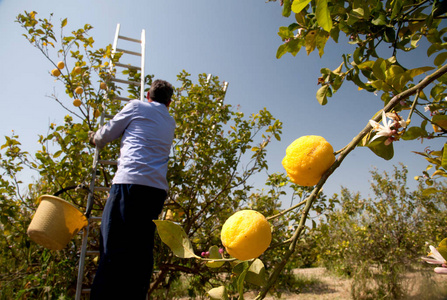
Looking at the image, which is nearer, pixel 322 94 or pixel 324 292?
pixel 322 94

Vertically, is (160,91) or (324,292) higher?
(160,91)

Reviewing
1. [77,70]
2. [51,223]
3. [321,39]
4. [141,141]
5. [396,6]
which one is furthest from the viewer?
[77,70]

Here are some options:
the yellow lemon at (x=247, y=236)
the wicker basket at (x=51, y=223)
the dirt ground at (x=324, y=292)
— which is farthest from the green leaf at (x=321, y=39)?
the dirt ground at (x=324, y=292)

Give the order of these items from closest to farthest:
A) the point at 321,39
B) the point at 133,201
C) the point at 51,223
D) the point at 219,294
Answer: the point at 219,294 < the point at 321,39 < the point at 51,223 < the point at 133,201

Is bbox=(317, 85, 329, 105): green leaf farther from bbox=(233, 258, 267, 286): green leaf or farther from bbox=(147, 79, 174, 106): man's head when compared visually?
bbox=(147, 79, 174, 106): man's head

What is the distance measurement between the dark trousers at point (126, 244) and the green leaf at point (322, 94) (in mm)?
1377

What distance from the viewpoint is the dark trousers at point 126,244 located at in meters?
1.60

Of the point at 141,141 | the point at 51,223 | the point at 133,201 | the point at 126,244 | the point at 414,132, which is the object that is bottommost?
the point at 126,244

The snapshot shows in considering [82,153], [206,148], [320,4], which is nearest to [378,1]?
[320,4]

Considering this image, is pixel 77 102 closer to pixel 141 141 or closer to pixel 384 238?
pixel 141 141

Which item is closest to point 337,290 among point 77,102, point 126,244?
point 126,244

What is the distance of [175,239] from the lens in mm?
369

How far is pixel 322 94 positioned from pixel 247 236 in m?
0.51

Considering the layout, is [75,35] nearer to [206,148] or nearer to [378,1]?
[206,148]
